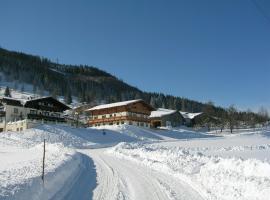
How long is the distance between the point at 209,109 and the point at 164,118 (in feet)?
75.6

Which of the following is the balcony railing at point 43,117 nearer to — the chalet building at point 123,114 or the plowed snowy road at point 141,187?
the chalet building at point 123,114

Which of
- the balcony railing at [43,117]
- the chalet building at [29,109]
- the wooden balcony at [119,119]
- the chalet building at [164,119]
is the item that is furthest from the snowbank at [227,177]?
the chalet building at [164,119]

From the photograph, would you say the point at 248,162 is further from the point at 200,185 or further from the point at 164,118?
the point at 164,118

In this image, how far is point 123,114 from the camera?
310ft

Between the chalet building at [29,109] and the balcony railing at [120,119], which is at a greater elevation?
the chalet building at [29,109]

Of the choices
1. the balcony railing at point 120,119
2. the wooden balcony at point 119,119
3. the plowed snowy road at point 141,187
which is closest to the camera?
the plowed snowy road at point 141,187

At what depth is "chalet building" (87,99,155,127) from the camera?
94188 millimetres

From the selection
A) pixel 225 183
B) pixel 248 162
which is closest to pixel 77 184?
pixel 225 183

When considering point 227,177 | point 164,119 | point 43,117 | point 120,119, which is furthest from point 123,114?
point 227,177

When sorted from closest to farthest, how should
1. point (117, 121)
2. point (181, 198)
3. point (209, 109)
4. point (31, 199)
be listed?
point (31, 199)
point (181, 198)
point (117, 121)
point (209, 109)

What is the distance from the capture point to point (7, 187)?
1259 cm

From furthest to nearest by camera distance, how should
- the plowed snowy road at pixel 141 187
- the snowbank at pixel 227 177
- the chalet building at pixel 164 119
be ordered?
the chalet building at pixel 164 119, the plowed snowy road at pixel 141 187, the snowbank at pixel 227 177

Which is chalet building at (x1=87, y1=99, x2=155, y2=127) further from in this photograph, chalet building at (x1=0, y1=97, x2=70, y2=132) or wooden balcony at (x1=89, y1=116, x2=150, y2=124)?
chalet building at (x1=0, y1=97, x2=70, y2=132)

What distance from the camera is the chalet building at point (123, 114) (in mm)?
94188
